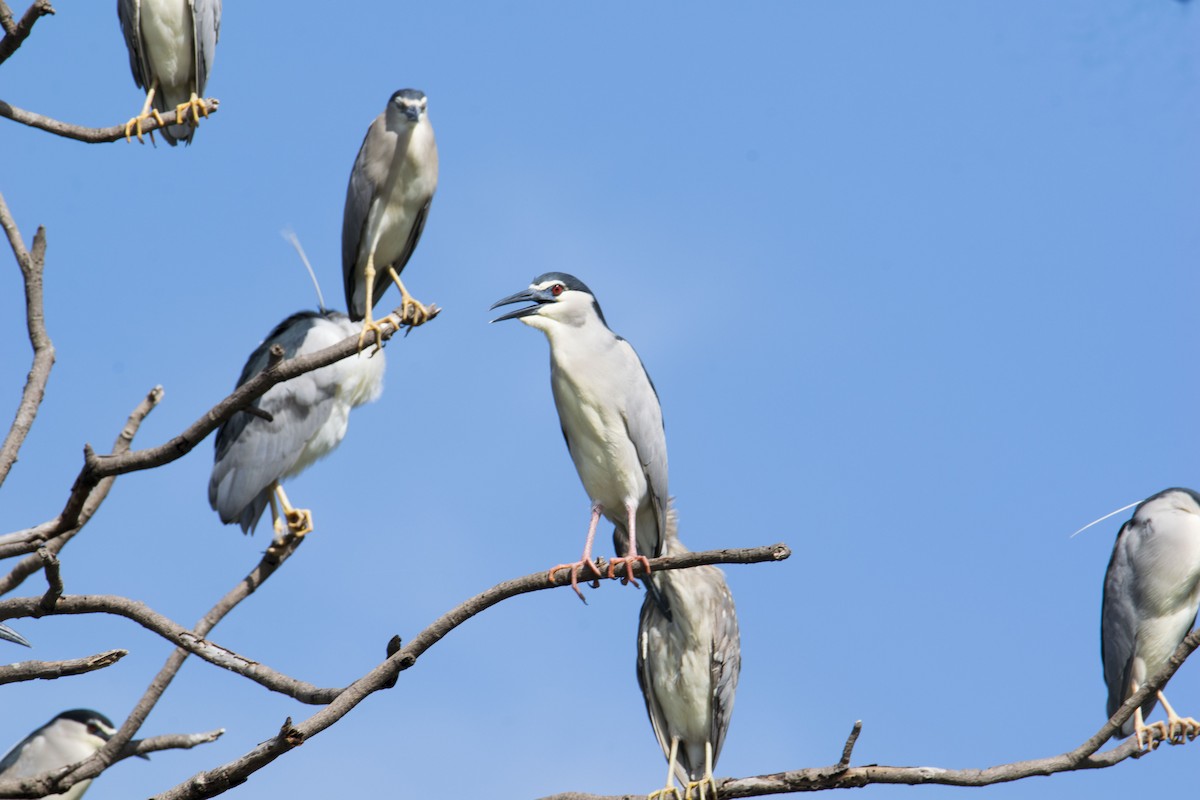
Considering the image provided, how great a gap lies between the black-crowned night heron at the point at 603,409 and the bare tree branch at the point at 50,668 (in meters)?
1.99

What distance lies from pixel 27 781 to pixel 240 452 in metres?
3.80

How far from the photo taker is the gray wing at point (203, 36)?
702 centimetres

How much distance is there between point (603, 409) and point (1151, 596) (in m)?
3.85

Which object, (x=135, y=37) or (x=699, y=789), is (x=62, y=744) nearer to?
(x=699, y=789)

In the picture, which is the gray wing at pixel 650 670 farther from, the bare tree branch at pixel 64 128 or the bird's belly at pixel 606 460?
the bare tree branch at pixel 64 128

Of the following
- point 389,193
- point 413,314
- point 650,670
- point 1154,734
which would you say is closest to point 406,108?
point 389,193

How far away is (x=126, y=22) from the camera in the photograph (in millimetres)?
7176

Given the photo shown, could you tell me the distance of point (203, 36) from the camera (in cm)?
704

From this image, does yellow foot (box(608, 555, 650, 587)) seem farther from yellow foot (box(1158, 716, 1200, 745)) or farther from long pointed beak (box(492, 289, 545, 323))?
yellow foot (box(1158, 716, 1200, 745))

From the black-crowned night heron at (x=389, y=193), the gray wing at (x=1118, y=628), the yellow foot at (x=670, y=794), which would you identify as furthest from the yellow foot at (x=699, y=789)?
the gray wing at (x=1118, y=628)

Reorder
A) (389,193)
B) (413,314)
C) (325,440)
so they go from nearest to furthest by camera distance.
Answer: (413,314), (389,193), (325,440)

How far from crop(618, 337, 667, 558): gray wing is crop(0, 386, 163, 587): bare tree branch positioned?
5.78ft

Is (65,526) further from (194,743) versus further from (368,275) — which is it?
(368,275)

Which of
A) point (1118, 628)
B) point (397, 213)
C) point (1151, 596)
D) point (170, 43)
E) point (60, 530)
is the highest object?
point (170, 43)
